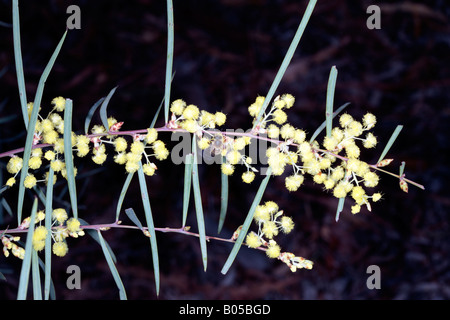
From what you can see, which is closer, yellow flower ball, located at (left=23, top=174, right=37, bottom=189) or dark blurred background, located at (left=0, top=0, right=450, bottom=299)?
yellow flower ball, located at (left=23, top=174, right=37, bottom=189)

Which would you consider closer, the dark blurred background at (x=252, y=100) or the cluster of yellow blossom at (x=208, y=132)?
the cluster of yellow blossom at (x=208, y=132)

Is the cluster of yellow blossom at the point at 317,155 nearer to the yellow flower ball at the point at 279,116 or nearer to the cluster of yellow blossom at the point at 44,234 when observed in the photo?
the yellow flower ball at the point at 279,116

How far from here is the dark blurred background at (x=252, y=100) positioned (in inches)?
51.8

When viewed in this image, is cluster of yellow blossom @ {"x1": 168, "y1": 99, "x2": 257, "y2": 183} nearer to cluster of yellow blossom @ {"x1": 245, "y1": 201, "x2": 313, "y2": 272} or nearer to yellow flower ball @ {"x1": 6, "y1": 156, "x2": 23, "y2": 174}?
cluster of yellow blossom @ {"x1": 245, "y1": 201, "x2": 313, "y2": 272}

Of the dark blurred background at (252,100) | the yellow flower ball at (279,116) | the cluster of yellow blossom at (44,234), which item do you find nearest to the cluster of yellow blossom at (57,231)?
the cluster of yellow blossom at (44,234)

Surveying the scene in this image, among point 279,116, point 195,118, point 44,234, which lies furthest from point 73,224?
point 279,116

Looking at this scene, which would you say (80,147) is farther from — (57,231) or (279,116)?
(279,116)

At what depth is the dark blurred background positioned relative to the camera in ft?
4.31

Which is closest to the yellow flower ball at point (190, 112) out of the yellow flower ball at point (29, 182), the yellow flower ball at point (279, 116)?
the yellow flower ball at point (279, 116)

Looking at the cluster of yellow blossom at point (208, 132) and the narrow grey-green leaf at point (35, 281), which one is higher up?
the cluster of yellow blossom at point (208, 132)

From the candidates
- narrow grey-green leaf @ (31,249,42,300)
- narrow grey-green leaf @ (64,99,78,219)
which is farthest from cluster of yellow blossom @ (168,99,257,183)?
narrow grey-green leaf @ (31,249,42,300)

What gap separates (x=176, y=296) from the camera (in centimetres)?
131

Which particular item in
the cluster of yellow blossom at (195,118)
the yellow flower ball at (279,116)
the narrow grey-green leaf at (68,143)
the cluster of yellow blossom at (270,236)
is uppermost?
the yellow flower ball at (279,116)

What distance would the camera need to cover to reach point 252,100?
1.41 metres
